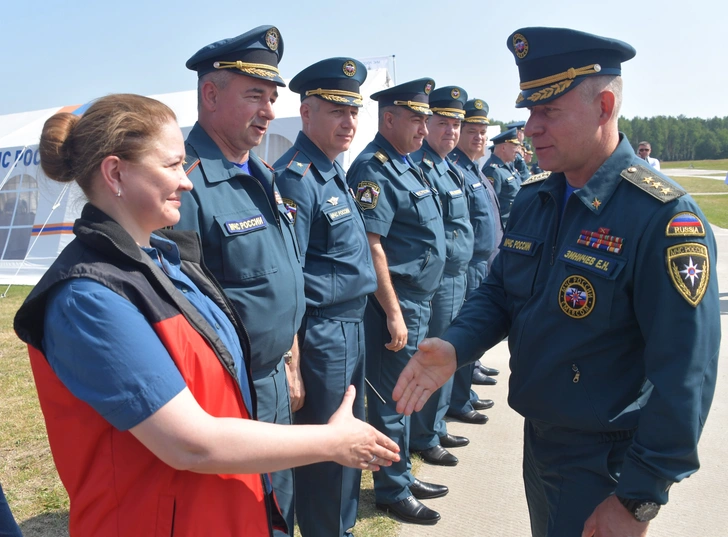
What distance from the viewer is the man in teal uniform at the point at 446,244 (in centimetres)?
404

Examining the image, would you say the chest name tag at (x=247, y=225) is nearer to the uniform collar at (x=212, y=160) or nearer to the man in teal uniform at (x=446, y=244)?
the uniform collar at (x=212, y=160)

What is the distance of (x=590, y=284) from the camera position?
1754 millimetres

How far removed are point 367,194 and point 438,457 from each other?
1890 millimetres

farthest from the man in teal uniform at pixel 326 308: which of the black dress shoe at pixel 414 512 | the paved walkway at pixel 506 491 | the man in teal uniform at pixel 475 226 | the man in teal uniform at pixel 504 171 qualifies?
the man in teal uniform at pixel 504 171

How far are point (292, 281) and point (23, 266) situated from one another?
9272mm

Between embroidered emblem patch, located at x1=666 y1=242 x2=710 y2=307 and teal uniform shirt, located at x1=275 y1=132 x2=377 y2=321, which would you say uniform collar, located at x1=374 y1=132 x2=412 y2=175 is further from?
embroidered emblem patch, located at x1=666 y1=242 x2=710 y2=307

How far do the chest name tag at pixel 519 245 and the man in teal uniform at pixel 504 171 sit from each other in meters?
5.52

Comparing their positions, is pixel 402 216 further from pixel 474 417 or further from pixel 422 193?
pixel 474 417

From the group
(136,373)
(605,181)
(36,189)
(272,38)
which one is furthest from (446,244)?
(36,189)

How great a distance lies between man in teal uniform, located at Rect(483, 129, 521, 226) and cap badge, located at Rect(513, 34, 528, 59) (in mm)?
5662

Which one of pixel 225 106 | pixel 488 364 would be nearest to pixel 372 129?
pixel 488 364

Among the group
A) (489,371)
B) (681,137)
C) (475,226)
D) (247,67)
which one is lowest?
(681,137)

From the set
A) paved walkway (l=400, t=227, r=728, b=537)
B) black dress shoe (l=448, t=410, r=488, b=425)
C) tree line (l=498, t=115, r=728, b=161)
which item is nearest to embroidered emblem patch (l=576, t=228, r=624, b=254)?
paved walkway (l=400, t=227, r=728, b=537)

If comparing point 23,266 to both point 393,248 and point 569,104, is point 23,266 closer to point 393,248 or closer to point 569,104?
point 393,248
